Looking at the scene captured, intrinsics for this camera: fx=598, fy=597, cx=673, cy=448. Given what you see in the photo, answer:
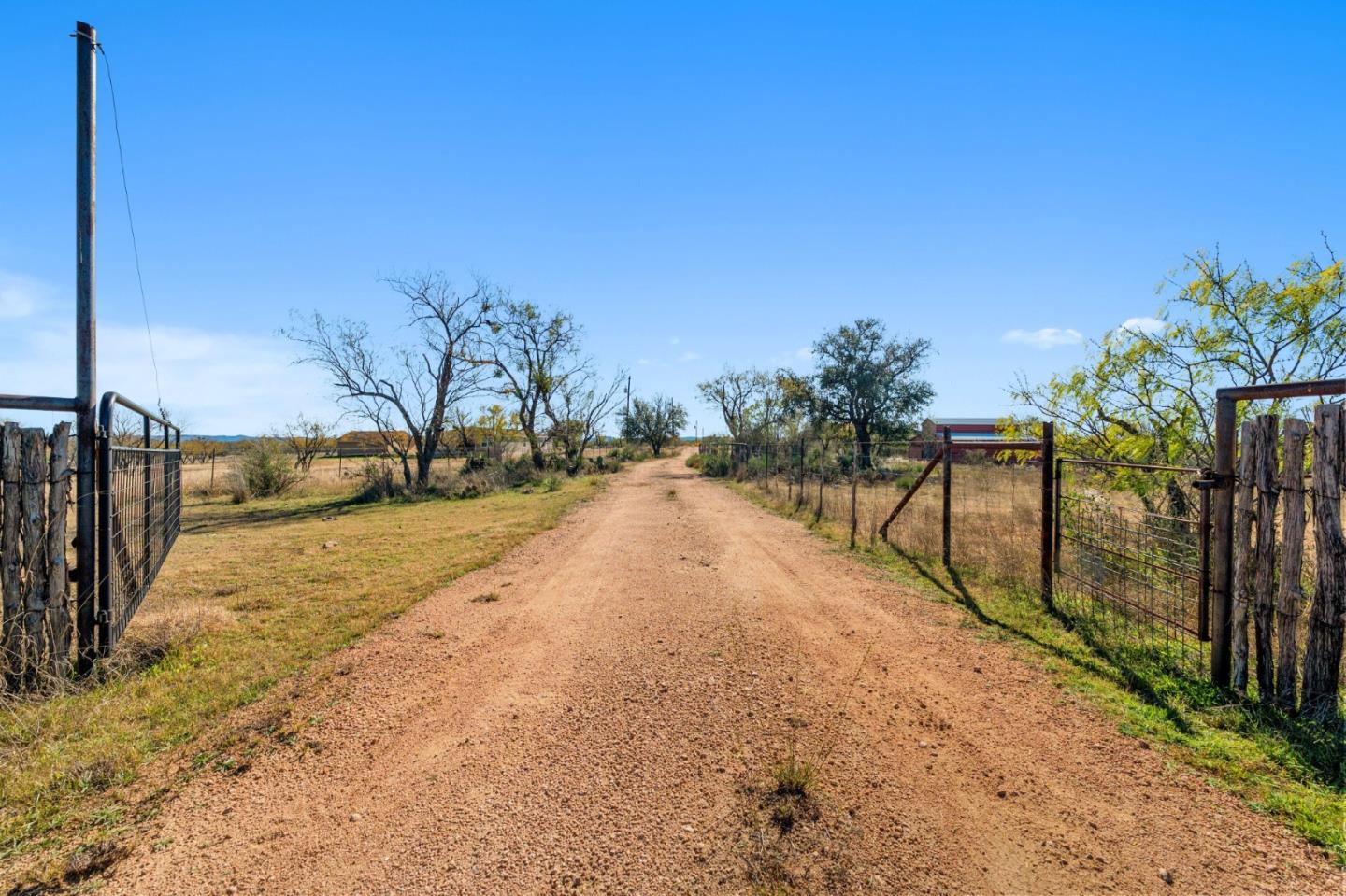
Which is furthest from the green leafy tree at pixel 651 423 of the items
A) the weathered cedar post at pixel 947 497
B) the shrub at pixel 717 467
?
Answer: the weathered cedar post at pixel 947 497

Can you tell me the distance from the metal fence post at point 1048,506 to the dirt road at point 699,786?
1866 millimetres

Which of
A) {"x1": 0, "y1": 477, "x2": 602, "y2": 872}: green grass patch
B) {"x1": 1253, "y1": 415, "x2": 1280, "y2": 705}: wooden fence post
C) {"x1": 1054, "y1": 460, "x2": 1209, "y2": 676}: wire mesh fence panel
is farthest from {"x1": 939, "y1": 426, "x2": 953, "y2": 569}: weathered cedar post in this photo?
{"x1": 0, "y1": 477, "x2": 602, "y2": 872}: green grass patch

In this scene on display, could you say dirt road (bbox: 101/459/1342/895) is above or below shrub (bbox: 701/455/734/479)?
below

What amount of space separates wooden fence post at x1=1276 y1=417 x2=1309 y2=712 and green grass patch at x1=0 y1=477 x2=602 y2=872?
636 centimetres

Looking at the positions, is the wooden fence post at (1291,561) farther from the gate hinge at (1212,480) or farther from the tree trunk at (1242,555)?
the gate hinge at (1212,480)

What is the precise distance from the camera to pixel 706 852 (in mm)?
2617

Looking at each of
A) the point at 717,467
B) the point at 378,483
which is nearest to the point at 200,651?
the point at 378,483

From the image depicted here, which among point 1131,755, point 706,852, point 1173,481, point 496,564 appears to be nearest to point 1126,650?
point 1131,755

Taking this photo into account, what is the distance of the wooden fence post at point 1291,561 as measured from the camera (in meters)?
3.76

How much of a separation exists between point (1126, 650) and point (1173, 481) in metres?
2.62

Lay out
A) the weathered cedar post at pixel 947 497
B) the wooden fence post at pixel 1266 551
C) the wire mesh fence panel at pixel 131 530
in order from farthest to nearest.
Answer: the weathered cedar post at pixel 947 497 < the wire mesh fence panel at pixel 131 530 < the wooden fence post at pixel 1266 551

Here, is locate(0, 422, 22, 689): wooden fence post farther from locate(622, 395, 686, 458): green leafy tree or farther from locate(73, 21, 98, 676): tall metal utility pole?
locate(622, 395, 686, 458): green leafy tree

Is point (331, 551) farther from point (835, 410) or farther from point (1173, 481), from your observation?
point (835, 410)

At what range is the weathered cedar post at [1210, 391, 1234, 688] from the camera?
4250mm
